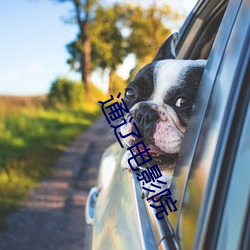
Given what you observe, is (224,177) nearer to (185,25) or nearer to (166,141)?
(166,141)

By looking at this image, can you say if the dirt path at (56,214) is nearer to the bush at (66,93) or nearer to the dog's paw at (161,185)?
the dog's paw at (161,185)

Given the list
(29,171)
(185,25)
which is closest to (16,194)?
(29,171)

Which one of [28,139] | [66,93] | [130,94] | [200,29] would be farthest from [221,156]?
[66,93]

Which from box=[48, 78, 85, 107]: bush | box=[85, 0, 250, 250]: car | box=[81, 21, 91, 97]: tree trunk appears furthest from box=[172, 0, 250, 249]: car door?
box=[48, 78, 85, 107]: bush

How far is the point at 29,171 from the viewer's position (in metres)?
6.74

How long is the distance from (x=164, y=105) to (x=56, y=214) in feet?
12.9

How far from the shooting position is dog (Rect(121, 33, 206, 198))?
1.38 meters

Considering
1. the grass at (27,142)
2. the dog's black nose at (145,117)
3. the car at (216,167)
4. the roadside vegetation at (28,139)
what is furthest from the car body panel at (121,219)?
the grass at (27,142)

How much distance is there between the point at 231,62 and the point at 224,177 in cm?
27

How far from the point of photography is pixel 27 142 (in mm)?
8906

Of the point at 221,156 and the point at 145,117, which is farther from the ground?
the point at 145,117

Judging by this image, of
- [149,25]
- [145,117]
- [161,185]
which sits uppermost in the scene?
[149,25]

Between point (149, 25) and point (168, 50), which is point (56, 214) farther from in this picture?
point (168, 50)

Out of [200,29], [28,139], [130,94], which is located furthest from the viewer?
[28,139]
